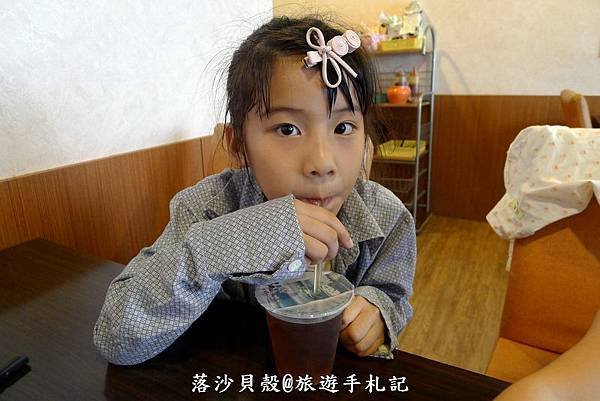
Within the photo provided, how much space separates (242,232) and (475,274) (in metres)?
2.25

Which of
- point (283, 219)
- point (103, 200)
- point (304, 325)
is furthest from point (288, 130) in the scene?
point (103, 200)

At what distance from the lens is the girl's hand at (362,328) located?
0.55m

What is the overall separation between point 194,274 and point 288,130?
243mm

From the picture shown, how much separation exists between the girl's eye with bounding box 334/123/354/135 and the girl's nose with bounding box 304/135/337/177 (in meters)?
0.04

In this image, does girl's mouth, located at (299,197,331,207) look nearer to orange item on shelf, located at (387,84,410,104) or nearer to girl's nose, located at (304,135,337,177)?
girl's nose, located at (304,135,337,177)

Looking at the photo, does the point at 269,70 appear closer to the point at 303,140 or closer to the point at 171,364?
the point at 303,140

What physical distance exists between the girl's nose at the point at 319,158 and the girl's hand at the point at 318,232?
0.06m

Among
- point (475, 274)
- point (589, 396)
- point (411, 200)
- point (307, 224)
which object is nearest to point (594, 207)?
point (589, 396)

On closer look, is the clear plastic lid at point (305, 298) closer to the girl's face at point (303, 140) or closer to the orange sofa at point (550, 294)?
the girl's face at point (303, 140)

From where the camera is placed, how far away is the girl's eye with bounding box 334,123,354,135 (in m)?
0.61

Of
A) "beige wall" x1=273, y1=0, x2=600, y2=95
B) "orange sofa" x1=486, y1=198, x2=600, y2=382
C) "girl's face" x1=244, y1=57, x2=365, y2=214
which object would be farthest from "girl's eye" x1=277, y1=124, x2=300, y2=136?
"beige wall" x1=273, y1=0, x2=600, y2=95

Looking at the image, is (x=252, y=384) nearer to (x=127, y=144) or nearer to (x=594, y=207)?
(x=594, y=207)

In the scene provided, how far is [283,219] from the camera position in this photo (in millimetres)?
502

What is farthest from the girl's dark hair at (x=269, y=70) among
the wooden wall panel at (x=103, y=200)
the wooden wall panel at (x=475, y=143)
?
the wooden wall panel at (x=475, y=143)
